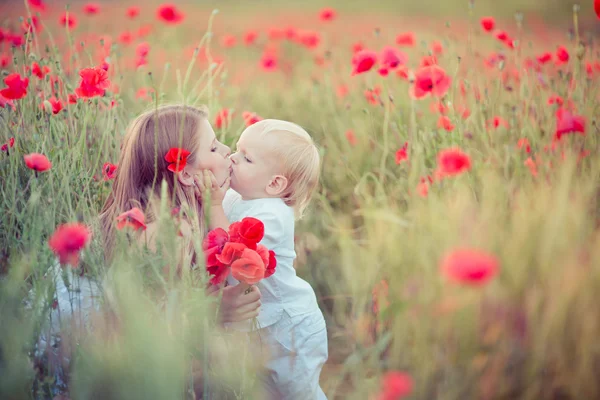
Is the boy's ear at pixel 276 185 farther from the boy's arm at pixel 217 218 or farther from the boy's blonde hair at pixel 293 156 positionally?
the boy's arm at pixel 217 218

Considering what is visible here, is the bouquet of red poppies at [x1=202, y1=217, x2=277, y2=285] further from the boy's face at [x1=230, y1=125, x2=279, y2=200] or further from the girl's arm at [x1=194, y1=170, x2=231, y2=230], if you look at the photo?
the boy's face at [x1=230, y1=125, x2=279, y2=200]

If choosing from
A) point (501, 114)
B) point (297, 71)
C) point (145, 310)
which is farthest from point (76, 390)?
point (297, 71)

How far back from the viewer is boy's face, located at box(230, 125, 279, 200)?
7.43 ft

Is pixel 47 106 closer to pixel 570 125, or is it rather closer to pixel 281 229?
pixel 281 229

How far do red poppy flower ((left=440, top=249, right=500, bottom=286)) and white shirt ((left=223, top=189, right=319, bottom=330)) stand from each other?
992 mm

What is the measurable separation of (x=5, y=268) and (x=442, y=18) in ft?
20.1

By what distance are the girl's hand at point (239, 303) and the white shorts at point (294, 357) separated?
9.0 inches

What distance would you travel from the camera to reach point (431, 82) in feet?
7.07

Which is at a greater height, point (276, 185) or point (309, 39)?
point (309, 39)

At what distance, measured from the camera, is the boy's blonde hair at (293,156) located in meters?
2.28

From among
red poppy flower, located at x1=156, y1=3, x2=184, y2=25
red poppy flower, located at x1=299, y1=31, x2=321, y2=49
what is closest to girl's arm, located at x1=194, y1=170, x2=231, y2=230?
red poppy flower, located at x1=156, y1=3, x2=184, y2=25

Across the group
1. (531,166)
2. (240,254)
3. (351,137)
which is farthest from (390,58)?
(240,254)

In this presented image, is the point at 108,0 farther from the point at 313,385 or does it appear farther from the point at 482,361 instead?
the point at 482,361

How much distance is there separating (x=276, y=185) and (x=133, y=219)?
2.78 feet
